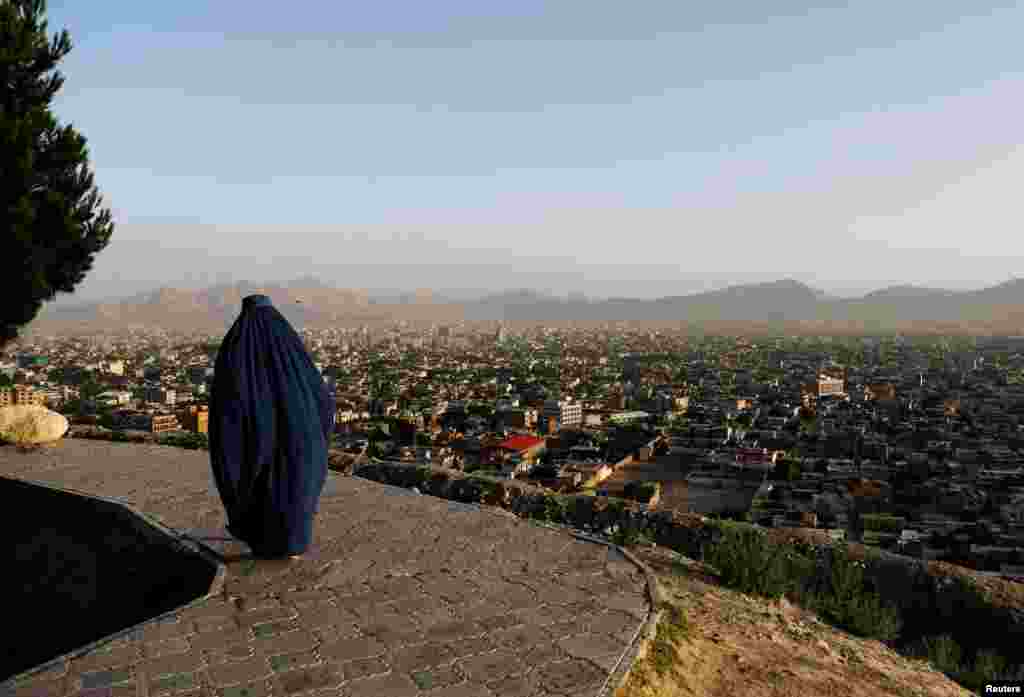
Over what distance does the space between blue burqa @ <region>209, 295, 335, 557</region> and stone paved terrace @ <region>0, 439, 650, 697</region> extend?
0.26m

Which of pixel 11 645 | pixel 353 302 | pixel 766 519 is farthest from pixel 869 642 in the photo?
pixel 353 302

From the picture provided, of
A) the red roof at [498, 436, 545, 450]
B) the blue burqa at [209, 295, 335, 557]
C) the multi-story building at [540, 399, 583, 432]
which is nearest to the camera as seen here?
the blue burqa at [209, 295, 335, 557]

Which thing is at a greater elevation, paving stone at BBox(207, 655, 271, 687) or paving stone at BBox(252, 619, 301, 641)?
paving stone at BBox(207, 655, 271, 687)

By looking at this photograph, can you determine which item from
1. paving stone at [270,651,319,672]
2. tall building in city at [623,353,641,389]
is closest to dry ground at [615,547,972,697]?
paving stone at [270,651,319,672]

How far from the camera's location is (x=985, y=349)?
225 feet

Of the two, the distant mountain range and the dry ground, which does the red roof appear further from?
the distant mountain range

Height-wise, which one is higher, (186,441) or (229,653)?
(229,653)

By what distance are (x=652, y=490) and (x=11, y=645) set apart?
11986 mm

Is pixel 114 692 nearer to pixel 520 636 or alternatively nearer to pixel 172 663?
pixel 172 663

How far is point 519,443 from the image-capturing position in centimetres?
2194

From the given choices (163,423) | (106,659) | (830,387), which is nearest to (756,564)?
(106,659)

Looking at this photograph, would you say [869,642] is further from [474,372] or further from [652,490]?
[474,372]

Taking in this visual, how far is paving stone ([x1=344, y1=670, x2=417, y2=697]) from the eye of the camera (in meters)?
3.10

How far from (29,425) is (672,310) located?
187 metres
